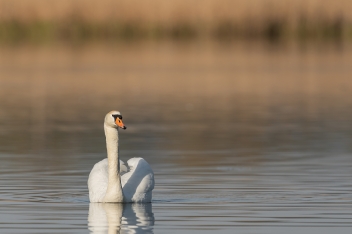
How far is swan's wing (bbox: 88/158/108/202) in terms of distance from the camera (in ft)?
34.4

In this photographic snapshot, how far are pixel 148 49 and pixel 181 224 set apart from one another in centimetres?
3843

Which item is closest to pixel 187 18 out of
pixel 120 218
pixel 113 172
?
pixel 113 172

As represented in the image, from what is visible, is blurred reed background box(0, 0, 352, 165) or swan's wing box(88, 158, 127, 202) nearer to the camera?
swan's wing box(88, 158, 127, 202)

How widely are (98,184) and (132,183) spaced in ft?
1.18

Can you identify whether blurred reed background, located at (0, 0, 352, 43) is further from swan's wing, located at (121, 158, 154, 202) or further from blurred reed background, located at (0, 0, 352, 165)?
swan's wing, located at (121, 158, 154, 202)

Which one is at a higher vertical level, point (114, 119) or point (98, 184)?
point (114, 119)

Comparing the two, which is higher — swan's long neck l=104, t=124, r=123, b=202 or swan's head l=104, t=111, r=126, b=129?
swan's head l=104, t=111, r=126, b=129

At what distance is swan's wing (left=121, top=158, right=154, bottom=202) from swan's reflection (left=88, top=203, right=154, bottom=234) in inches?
3.0

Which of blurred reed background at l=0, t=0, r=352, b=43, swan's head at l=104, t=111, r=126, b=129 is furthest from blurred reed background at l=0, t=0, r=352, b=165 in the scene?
swan's head at l=104, t=111, r=126, b=129

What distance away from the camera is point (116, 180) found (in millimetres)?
10195

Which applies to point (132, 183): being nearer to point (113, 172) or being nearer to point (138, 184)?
point (138, 184)

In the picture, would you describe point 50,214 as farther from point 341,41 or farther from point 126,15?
point 341,41

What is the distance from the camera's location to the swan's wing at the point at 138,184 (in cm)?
1038

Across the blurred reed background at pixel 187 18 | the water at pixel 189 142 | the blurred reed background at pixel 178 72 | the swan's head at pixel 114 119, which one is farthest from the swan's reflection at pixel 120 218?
the blurred reed background at pixel 187 18
